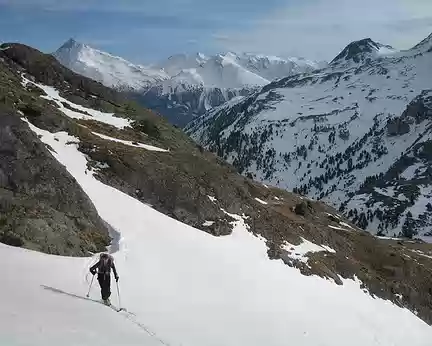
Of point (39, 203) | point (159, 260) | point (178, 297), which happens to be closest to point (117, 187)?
point (39, 203)

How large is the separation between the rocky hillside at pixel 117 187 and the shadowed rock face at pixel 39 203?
0.07 m

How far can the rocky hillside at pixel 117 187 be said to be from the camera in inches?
1334

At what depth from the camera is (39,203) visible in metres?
34.0

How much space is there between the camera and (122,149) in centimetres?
5716

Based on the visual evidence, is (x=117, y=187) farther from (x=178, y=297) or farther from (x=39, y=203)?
(x=178, y=297)

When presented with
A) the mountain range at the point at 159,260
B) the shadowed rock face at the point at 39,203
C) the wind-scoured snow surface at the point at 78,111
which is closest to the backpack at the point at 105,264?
the mountain range at the point at 159,260

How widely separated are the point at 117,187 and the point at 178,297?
2090 cm

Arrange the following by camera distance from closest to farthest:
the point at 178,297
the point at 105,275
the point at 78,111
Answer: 1. the point at 105,275
2. the point at 178,297
3. the point at 78,111

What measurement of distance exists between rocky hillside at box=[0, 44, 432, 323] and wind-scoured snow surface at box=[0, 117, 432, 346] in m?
1.84

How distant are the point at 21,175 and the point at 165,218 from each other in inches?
523

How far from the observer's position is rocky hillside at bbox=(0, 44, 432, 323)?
33.9 metres

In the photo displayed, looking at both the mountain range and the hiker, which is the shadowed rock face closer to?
the mountain range

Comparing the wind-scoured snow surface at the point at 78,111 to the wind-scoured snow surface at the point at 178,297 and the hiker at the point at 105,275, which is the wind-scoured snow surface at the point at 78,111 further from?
the hiker at the point at 105,275

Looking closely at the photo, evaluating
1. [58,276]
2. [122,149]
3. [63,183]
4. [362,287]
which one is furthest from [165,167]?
[58,276]
